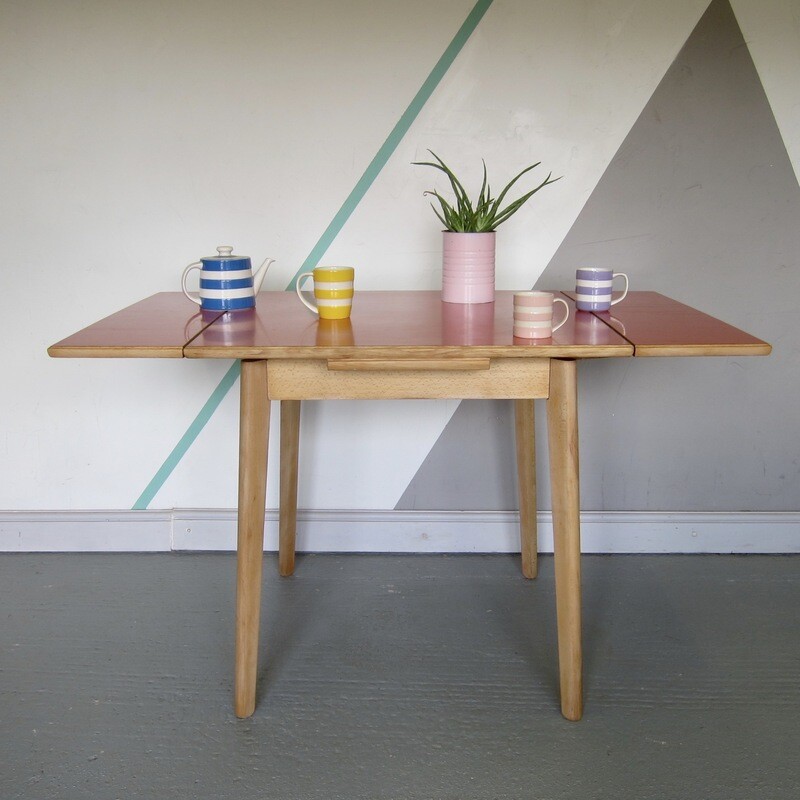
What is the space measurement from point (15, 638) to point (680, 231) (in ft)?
6.52

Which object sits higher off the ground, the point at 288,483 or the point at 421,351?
the point at 421,351

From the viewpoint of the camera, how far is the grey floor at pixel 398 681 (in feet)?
5.29

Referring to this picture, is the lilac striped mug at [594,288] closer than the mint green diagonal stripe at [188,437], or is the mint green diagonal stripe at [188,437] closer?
the lilac striped mug at [594,288]

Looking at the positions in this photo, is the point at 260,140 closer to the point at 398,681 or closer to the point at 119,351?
the point at 119,351

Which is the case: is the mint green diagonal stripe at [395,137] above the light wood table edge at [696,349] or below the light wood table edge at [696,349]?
above

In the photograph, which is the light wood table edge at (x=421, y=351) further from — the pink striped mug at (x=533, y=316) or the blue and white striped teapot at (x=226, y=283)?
the blue and white striped teapot at (x=226, y=283)

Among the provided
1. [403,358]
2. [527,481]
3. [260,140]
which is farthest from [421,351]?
[260,140]

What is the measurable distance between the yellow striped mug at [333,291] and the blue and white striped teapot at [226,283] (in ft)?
0.52

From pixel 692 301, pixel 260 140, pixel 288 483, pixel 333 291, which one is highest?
pixel 260 140

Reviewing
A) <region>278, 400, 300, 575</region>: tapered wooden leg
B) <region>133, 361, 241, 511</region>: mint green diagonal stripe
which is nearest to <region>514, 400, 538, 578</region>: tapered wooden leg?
<region>278, 400, 300, 575</region>: tapered wooden leg

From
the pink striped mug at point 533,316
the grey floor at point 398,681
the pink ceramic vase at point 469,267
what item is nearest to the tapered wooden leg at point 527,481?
the grey floor at point 398,681

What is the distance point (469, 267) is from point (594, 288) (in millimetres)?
284

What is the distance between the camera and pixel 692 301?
242 centimetres

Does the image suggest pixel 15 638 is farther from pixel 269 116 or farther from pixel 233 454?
pixel 269 116
